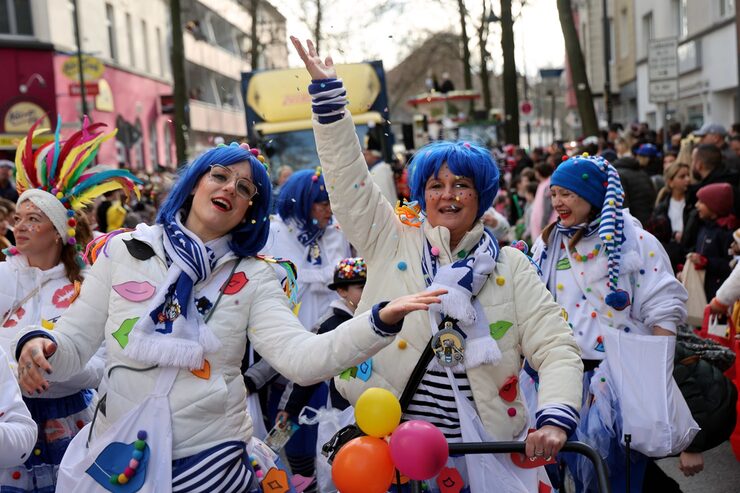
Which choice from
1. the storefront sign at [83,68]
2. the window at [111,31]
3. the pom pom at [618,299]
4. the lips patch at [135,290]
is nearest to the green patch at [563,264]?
the pom pom at [618,299]

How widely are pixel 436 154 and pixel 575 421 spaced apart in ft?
3.43

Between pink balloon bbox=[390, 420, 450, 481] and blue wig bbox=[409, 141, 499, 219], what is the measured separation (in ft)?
3.48

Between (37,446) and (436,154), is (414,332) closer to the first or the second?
(436,154)

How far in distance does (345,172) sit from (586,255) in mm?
2071

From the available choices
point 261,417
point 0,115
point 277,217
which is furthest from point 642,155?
point 0,115

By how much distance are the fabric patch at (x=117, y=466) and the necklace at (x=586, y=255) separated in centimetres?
269

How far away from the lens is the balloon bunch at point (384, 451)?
2838 millimetres

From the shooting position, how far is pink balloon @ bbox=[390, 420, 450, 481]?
2830mm

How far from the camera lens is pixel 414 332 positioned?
3504 millimetres

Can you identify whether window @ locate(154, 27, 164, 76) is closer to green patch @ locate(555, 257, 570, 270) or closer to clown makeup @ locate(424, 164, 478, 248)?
green patch @ locate(555, 257, 570, 270)

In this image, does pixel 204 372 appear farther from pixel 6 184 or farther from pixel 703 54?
pixel 703 54

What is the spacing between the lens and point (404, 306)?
9.57ft

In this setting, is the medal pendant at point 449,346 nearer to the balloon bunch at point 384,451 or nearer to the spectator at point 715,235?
the balloon bunch at point 384,451

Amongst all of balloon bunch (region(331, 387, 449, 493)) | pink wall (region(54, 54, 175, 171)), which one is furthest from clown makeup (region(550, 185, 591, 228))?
pink wall (region(54, 54, 175, 171))
